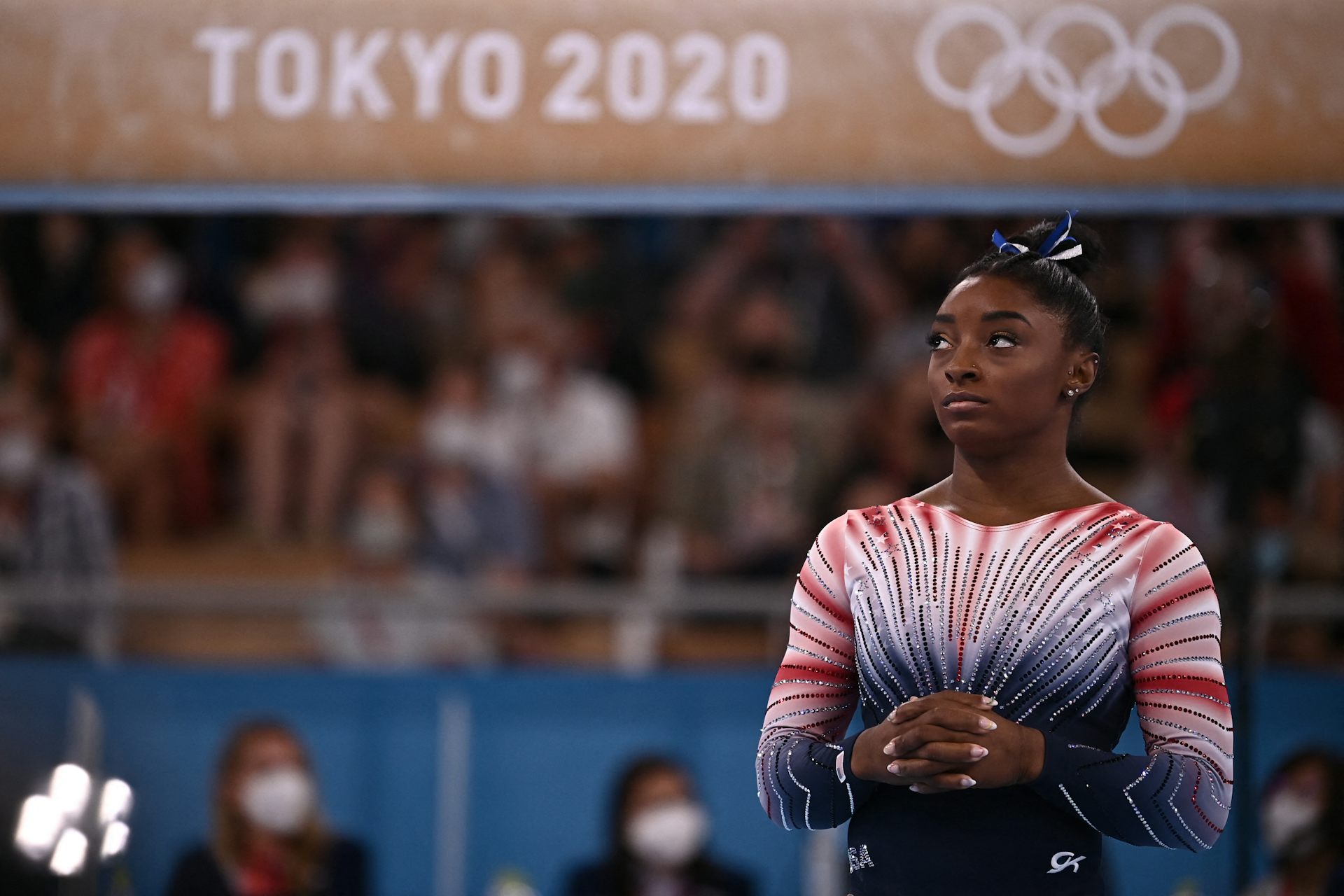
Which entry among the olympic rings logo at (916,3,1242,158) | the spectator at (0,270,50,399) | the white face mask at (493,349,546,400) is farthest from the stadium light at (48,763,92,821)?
the olympic rings logo at (916,3,1242,158)

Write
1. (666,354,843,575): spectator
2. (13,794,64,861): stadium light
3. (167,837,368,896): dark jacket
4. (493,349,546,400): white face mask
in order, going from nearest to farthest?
(13,794,64,861): stadium light → (167,837,368,896): dark jacket → (666,354,843,575): spectator → (493,349,546,400): white face mask

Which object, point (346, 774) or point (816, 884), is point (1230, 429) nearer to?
point (816, 884)

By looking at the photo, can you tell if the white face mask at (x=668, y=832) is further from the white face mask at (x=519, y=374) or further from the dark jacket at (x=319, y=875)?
the white face mask at (x=519, y=374)

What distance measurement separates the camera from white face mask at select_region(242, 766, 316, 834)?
12.1ft

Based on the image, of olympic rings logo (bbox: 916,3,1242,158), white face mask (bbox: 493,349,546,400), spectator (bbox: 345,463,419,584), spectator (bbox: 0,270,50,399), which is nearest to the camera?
olympic rings logo (bbox: 916,3,1242,158)

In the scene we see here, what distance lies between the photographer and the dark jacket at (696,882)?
12.0 ft

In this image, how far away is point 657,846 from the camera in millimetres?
3691

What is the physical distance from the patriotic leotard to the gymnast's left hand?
0.02 m

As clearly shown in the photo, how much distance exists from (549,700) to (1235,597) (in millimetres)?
1732

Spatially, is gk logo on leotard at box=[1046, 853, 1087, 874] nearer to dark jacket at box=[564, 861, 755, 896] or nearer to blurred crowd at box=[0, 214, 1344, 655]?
dark jacket at box=[564, 861, 755, 896]

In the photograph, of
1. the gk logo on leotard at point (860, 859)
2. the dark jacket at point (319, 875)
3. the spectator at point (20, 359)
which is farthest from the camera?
the spectator at point (20, 359)

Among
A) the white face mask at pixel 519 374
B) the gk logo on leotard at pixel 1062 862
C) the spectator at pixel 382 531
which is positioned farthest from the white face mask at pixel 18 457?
the gk logo on leotard at pixel 1062 862

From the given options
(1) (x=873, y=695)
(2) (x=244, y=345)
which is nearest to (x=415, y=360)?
(2) (x=244, y=345)

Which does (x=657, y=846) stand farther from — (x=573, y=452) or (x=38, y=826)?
(x=573, y=452)
